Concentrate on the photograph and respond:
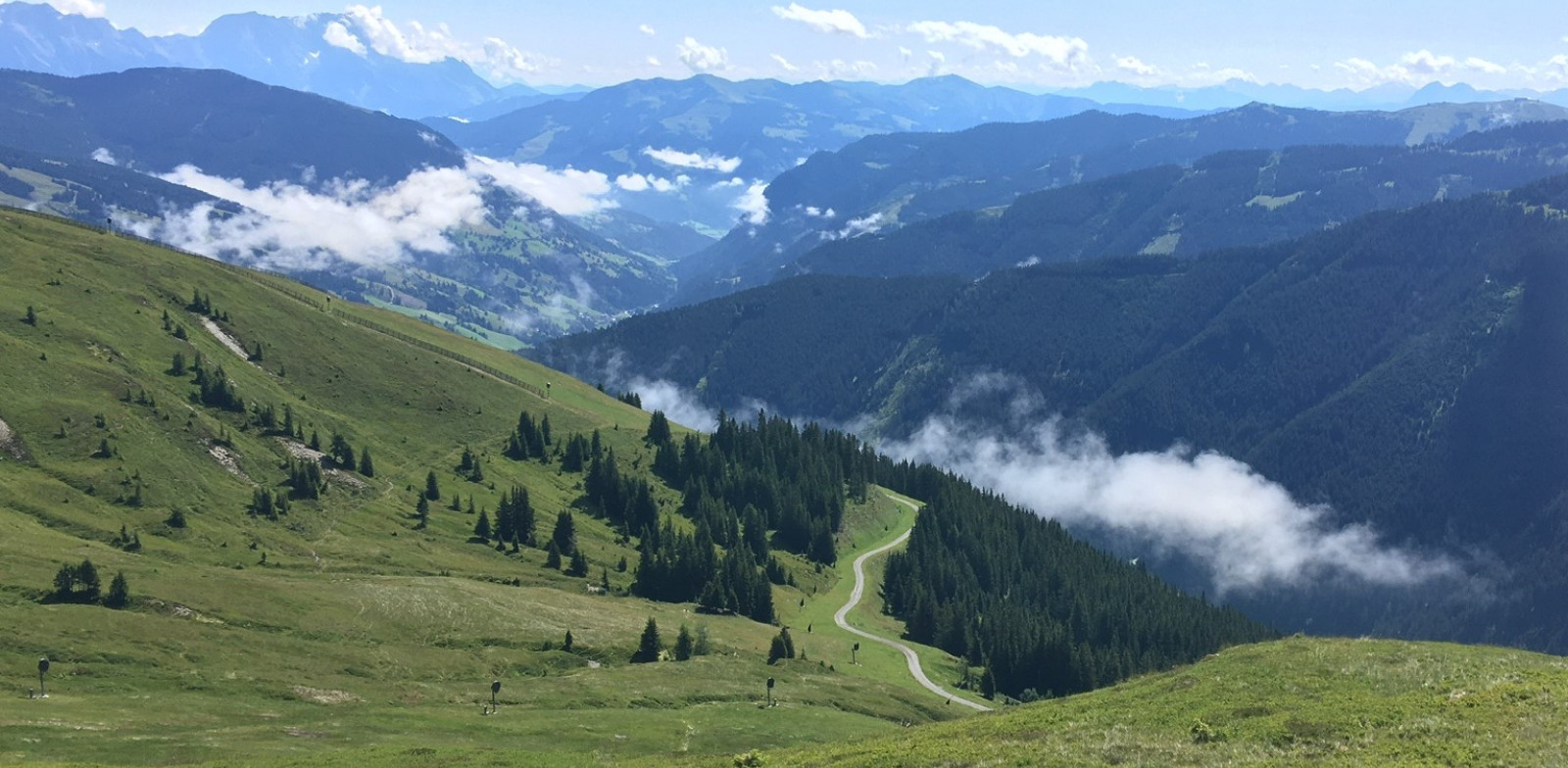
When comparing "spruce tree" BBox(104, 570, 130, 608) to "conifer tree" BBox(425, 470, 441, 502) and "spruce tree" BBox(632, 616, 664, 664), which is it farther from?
"conifer tree" BBox(425, 470, 441, 502)

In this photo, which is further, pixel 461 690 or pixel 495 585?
pixel 495 585

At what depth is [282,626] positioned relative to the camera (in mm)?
119125

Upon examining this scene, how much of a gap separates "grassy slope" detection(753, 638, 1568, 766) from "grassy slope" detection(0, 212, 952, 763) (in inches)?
1324

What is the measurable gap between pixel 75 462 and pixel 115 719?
256 ft

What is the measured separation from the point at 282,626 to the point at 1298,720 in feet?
329

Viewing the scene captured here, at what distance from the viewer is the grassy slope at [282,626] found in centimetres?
9362

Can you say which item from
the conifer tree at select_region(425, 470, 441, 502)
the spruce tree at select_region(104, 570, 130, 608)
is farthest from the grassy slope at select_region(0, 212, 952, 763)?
the conifer tree at select_region(425, 470, 441, 502)

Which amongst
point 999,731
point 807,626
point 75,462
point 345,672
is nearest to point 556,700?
point 345,672

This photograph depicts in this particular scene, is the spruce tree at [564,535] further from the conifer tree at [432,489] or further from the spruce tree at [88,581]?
the spruce tree at [88,581]

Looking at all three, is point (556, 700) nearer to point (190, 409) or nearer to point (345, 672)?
point (345, 672)

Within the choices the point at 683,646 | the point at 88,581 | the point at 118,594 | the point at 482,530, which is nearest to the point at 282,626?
the point at 118,594

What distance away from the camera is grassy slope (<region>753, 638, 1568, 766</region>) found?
2231 inches

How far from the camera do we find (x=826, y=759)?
69125 mm

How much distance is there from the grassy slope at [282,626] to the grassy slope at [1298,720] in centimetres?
3364
